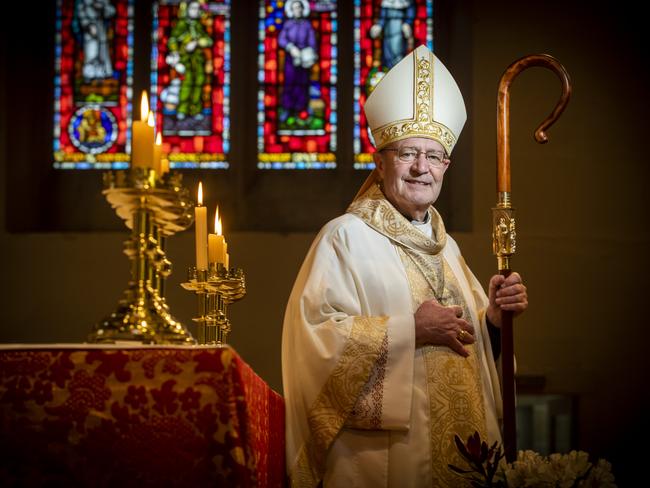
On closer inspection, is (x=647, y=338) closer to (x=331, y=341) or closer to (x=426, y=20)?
(x=426, y=20)

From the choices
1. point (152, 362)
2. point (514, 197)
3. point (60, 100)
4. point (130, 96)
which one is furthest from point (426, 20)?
point (152, 362)

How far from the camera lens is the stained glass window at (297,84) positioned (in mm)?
7164

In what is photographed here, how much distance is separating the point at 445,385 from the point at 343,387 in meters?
0.45

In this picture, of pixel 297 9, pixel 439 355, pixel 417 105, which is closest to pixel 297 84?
pixel 297 9

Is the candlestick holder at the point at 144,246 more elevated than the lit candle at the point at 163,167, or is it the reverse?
the lit candle at the point at 163,167

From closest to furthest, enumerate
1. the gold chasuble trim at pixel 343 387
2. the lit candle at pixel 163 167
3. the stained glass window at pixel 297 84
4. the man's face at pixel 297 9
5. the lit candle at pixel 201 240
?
the lit candle at pixel 163 167, the lit candle at pixel 201 240, the gold chasuble trim at pixel 343 387, the stained glass window at pixel 297 84, the man's face at pixel 297 9

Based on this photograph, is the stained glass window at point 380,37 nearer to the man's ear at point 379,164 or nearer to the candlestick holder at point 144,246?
the man's ear at point 379,164

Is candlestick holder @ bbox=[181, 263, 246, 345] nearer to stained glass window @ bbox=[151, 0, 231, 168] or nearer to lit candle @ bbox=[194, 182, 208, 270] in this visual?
lit candle @ bbox=[194, 182, 208, 270]

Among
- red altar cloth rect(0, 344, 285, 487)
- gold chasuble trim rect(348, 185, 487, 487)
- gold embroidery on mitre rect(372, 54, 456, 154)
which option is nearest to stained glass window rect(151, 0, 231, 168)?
gold embroidery on mitre rect(372, 54, 456, 154)

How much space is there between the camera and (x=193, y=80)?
7281 mm

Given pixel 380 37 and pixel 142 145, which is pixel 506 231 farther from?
pixel 380 37

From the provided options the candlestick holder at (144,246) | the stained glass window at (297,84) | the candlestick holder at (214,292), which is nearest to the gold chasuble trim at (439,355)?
the candlestick holder at (214,292)

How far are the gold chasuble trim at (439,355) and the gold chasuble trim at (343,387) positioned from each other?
13.4 inches

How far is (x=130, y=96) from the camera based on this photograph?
24.0 feet
